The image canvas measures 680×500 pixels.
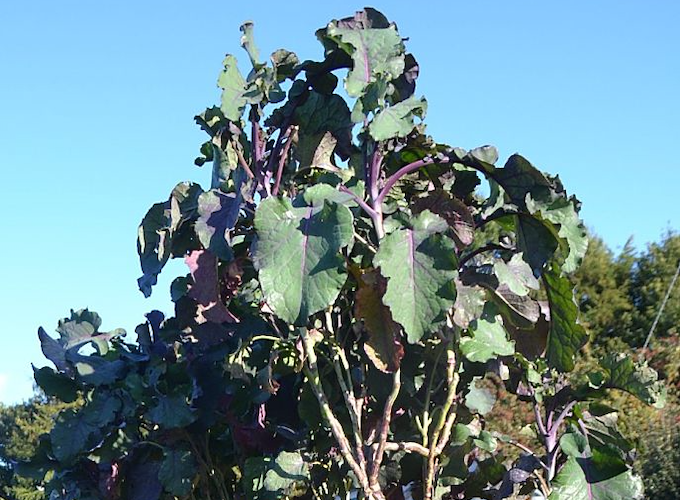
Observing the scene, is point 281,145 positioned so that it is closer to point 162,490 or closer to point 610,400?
point 162,490

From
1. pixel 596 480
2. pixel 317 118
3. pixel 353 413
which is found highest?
pixel 317 118

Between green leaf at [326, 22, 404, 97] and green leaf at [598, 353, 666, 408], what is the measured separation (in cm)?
159

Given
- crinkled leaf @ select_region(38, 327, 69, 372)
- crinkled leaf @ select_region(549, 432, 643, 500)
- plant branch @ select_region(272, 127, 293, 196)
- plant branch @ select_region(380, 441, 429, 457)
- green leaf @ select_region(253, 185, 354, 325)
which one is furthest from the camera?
crinkled leaf @ select_region(38, 327, 69, 372)

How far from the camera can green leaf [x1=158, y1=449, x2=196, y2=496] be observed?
11.5 feet

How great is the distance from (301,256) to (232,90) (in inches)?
30.2

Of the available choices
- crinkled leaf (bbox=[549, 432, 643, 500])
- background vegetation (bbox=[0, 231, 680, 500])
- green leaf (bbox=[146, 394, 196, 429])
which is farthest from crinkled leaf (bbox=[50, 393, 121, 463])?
background vegetation (bbox=[0, 231, 680, 500])

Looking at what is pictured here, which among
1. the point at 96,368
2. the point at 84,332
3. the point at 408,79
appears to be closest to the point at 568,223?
the point at 408,79

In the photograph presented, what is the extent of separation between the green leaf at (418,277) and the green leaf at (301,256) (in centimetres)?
15

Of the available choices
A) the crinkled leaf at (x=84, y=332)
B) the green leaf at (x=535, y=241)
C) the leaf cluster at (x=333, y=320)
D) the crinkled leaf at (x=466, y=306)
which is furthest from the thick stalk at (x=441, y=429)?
the crinkled leaf at (x=84, y=332)

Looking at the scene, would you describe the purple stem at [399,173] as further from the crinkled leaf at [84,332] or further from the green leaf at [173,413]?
the crinkled leaf at [84,332]

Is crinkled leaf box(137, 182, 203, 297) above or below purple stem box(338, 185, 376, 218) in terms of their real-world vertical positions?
above

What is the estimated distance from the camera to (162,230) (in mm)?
3180

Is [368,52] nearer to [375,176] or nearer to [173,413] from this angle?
[375,176]

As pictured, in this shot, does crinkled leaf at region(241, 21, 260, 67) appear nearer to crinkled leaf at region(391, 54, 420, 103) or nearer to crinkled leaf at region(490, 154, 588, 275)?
crinkled leaf at region(391, 54, 420, 103)
